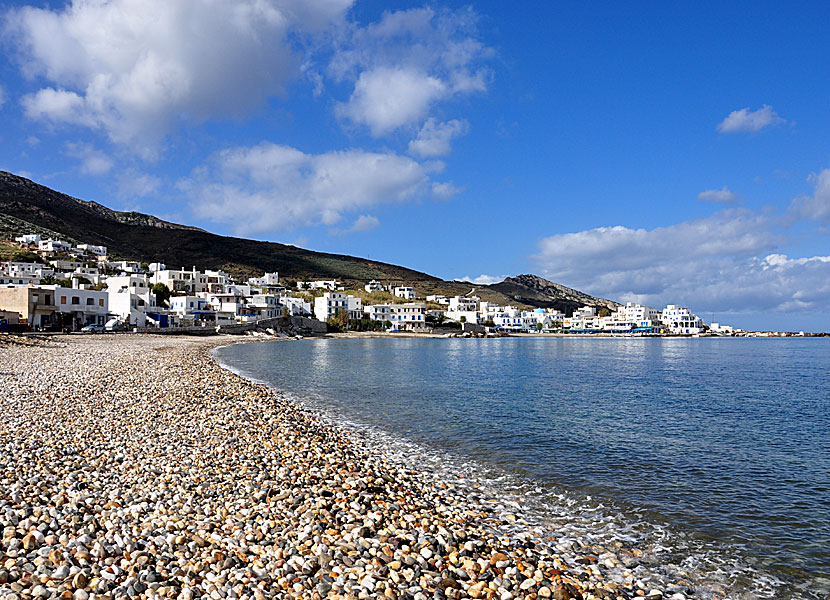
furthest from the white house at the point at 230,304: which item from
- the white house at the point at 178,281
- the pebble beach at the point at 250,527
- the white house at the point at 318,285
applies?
the pebble beach at the point at 250,527

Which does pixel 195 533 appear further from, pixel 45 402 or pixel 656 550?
pixel 45 402

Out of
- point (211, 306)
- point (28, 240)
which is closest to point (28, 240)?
point (28, 240)

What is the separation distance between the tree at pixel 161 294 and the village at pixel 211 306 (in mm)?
260

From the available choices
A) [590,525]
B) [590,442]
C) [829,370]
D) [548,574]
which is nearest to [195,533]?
[548,574]

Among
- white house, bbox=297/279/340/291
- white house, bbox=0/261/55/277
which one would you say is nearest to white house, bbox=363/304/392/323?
white house, bbox=297/279/340/291

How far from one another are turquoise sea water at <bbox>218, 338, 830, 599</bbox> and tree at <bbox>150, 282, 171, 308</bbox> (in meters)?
77.6

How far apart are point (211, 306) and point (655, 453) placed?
101869 millimetres

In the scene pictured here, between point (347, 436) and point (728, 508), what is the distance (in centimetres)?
983

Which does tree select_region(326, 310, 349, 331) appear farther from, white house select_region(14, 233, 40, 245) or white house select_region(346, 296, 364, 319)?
white house select_region(14, 233, 40, 245)

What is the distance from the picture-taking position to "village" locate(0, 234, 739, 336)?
75.4 metres

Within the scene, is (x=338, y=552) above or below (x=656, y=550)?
above

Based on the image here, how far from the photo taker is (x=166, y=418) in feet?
52.7

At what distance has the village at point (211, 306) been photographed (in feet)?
247

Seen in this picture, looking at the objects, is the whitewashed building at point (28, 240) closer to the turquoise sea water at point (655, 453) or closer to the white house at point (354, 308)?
the white house at point (354, 308)
